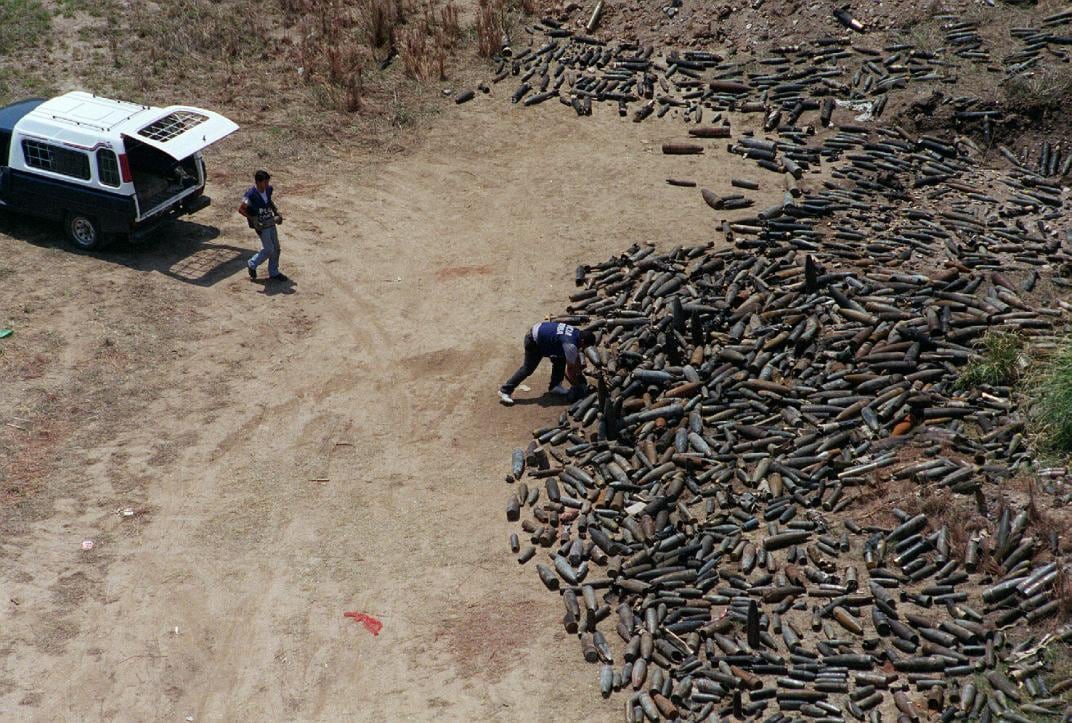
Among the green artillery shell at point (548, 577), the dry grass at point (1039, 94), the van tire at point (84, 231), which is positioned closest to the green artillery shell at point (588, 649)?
the green artillery shell at point (548, 577)

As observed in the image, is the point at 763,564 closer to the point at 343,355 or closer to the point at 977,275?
the point at 977,275

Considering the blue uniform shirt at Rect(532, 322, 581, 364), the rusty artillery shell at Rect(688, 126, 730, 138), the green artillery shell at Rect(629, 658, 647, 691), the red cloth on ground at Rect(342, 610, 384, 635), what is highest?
the rusty artillery shell at Rect(688, 126, 730, 138)

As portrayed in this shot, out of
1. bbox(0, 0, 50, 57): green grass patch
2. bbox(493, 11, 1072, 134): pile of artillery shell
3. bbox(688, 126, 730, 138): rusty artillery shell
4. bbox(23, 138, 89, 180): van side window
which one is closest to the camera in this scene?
bbox(23, 138, 89, 180): van side window

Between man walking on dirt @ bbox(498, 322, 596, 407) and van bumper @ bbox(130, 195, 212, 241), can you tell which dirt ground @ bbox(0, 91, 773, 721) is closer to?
man walking on dirt @ bbox(498, 322, 596, 407)

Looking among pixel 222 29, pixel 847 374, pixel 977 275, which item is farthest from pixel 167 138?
pixel 977 275

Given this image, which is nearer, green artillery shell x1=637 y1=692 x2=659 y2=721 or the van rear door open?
green artillery shell x1=637 y1=692 x2=659 y2=721

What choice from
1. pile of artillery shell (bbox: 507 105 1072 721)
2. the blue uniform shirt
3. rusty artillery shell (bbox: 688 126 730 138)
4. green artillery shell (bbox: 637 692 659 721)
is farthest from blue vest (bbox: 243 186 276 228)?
green artillery shell (bbox: 637 692 659 721)

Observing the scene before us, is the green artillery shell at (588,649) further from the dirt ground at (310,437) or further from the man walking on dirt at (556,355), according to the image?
the man walking on dirt at (556,355)
